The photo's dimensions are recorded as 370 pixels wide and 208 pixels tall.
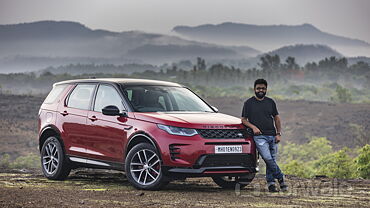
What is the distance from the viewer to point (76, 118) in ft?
39.3

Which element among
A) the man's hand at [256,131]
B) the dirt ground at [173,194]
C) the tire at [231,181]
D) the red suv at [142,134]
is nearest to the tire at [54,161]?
the red suv at [142,134]

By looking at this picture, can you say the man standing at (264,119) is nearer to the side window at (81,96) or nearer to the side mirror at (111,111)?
the side mirror at (111,111)

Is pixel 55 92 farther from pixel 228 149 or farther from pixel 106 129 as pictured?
pixel 228 149

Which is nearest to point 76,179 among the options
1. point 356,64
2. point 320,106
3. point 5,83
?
point 320,106

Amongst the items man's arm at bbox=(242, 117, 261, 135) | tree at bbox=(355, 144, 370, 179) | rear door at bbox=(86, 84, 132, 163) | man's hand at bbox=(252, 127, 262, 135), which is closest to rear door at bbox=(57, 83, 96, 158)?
rear door at bbox=(86, 84, 132, 163)

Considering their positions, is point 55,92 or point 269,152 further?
point 55,92

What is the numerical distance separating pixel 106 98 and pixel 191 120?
6.29 ft

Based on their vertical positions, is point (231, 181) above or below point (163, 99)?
below

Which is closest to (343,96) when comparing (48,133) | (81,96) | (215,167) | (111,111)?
(48,133)

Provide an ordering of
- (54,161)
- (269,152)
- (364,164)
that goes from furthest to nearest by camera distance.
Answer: (364,164) < (54,161) < (269,152)

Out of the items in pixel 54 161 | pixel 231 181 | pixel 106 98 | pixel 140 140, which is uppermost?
pixel 106 98

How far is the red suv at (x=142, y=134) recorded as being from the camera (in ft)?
33.5

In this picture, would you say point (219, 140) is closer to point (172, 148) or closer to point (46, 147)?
point (172, 148)

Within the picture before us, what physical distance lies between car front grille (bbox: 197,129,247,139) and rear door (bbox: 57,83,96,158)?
244cm
